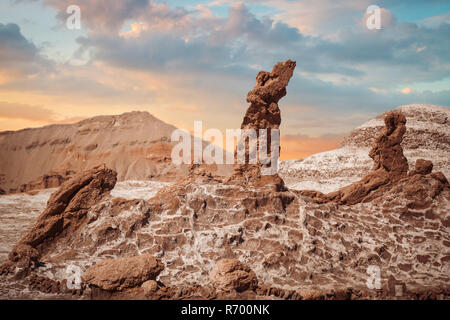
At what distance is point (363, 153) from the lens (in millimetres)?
29234

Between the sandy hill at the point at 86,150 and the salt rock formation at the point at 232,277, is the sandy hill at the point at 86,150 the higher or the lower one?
the higher one

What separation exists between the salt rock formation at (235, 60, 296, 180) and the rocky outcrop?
2241mm

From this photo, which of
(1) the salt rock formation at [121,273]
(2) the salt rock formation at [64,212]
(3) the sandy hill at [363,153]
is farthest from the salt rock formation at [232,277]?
(3) the sandy hill at [363,153]

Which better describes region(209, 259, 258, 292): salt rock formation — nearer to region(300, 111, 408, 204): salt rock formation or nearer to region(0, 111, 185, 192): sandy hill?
region(300, 111, 408, 204): salt rock formation

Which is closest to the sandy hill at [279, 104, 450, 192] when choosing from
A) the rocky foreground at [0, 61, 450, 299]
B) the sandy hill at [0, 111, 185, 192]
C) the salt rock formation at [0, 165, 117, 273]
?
the rocky foreground at [0, 61, 450, 299]

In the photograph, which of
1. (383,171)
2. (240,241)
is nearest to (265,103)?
(240,241)

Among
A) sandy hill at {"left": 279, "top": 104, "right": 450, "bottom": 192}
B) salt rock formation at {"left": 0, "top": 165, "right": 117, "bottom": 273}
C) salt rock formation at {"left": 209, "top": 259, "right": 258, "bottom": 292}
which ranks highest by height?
sandy hill at {"left": 279, "top": 104, "right": 450, "bottom": 192}

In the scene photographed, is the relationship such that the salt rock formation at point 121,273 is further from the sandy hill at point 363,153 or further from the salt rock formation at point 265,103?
the sandy hill at point 363,153

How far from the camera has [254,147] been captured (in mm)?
11852

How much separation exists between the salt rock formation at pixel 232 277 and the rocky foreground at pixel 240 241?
0.02 meters

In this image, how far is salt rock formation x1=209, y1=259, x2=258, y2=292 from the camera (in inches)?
346

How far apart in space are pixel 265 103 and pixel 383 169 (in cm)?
471

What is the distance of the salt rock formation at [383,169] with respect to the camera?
42.4ft
